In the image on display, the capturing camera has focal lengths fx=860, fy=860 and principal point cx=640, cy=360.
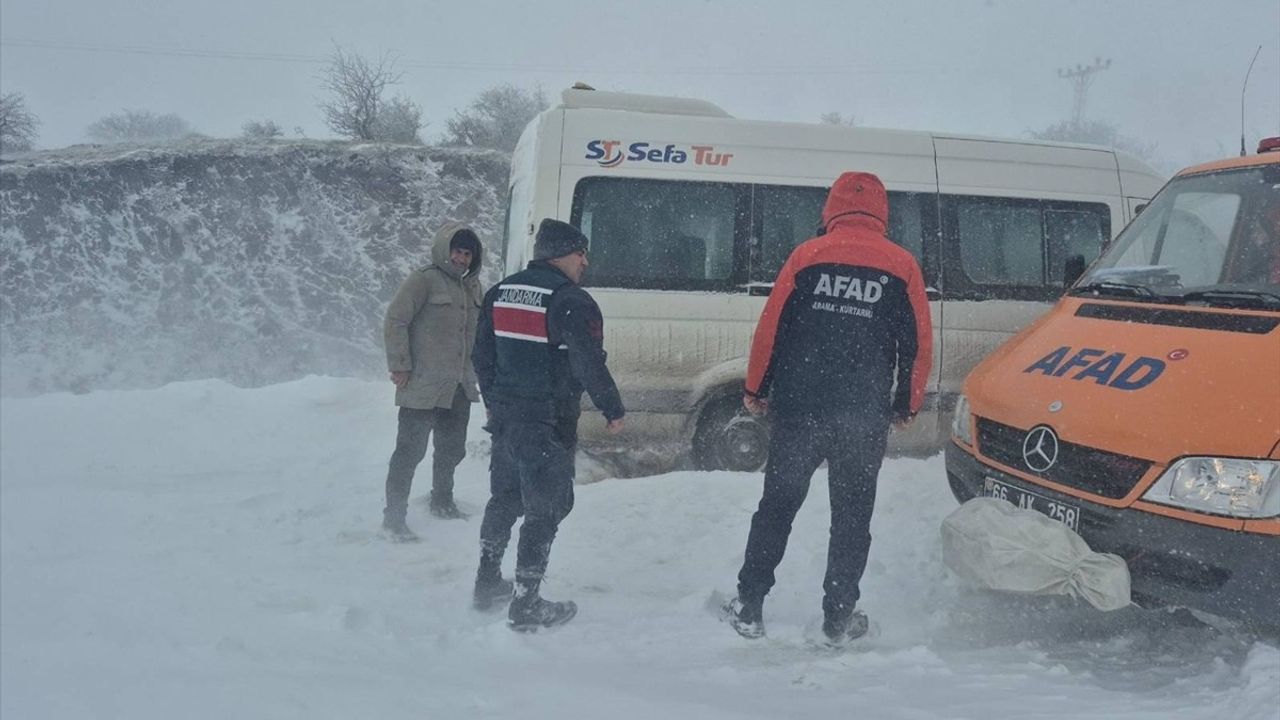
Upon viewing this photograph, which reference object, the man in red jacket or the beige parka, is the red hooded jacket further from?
the beige parka

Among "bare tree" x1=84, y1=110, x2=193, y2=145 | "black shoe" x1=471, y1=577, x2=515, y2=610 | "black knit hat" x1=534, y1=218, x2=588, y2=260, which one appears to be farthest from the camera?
"bare tree" x1=84, y1=110, x2=193, y2=145

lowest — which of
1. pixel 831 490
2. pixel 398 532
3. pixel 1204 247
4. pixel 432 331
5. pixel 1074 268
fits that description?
pixel 398 532

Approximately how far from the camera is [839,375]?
11.4 feet

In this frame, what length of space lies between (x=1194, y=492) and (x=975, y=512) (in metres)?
0.78

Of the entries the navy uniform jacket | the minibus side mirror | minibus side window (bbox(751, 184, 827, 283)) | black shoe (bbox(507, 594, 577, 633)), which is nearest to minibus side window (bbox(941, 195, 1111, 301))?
minibus side window (bbox(751, 184, 827, 283))

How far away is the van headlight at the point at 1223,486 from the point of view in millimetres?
2906

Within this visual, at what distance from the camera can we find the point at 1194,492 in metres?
3.05

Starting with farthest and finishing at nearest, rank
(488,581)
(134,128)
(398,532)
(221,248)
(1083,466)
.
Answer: (134,128) → (221,248) → (398,532) → (488,581) → (1083,466)

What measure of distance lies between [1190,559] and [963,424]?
1.26 m

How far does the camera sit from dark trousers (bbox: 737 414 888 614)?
138 inches

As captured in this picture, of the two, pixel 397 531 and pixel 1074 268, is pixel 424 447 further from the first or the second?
pixel 1074 268

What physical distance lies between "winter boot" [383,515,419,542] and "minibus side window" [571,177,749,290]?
6.62 ft

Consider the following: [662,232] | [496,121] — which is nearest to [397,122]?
[496,121]

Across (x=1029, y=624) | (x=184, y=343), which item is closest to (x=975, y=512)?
(x=1029, y=624)
